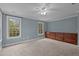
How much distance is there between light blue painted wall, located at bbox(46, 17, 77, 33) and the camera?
21.6ft

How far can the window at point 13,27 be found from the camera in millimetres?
5836

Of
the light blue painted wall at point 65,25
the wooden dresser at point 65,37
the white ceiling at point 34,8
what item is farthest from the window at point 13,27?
the light blue painted wall at point 65,25

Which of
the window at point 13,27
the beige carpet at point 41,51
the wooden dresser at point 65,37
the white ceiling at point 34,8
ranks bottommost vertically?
the beige carpet at point 41,51

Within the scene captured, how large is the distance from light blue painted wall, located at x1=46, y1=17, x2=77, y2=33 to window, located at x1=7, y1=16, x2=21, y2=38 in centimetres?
419

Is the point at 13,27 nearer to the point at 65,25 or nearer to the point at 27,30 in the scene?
the point at 27,30

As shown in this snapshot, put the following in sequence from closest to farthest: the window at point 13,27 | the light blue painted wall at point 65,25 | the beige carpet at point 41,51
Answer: the beige carpet at point 41,51, the window at point 13,27, the light blue painted wall at point 65,25

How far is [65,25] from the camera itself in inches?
296

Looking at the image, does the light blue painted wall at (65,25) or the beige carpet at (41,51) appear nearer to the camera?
the beige carpet at (41,51)

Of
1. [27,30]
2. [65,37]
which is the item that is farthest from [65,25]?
[27,30]

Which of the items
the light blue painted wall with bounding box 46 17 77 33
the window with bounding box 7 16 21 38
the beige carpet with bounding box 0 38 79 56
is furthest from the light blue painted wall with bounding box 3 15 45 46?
the light blue painted wall with bounding box 46 17 77 33

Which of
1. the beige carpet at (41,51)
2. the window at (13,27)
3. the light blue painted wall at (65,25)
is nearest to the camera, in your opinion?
the beige carpet at (41,51)

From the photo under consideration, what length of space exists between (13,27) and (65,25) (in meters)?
4.68

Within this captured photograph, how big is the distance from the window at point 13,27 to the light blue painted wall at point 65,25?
4193mm

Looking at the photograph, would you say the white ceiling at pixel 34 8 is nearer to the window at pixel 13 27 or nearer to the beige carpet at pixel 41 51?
the window at pixel 13 27
